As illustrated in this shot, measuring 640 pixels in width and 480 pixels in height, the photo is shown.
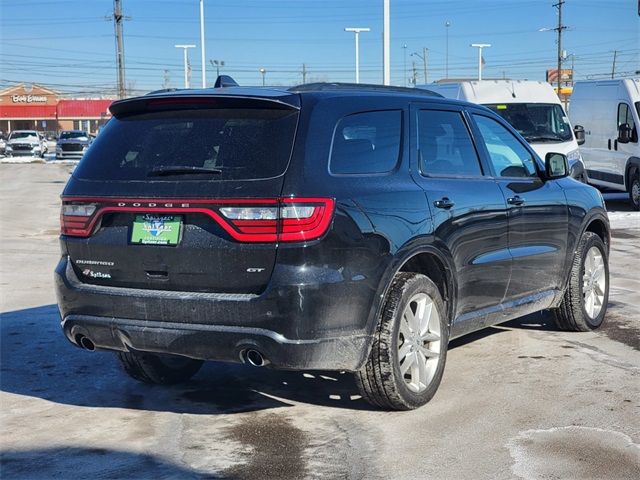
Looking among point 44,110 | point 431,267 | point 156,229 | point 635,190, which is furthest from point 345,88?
point 44,110

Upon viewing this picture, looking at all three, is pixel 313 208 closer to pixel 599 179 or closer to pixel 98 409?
pixel 98 409

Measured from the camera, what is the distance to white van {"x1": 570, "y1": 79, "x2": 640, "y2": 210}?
17781 mm

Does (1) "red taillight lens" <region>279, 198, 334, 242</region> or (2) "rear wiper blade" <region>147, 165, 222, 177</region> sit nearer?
(1) "red taillight lens" <region>279, 198, 334, 242</region>

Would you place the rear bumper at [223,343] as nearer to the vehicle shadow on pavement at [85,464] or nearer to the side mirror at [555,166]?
the vehicle shadow on pavement at [85,464]

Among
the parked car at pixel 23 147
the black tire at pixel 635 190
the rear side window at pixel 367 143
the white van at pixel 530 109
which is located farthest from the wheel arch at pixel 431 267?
the parked car at pixel 23 147

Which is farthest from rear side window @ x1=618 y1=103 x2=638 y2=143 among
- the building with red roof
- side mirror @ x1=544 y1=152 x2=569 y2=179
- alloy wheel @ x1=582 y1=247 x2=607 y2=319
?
the building with red roof

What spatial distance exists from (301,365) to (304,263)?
53cm

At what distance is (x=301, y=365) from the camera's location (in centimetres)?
477

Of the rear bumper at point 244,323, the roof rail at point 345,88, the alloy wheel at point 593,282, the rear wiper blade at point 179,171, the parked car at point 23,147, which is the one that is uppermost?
the roof rail at point 345,88

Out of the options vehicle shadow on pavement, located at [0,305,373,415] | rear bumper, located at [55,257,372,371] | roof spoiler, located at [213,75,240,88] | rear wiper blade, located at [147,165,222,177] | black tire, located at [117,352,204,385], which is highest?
roof spoiler, located at [213,75,240,88]

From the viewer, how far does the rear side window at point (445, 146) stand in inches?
227

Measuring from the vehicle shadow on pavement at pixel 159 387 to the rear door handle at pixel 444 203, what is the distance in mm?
1279

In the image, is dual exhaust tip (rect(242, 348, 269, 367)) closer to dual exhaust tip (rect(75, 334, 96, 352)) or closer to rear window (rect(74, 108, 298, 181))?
rear window (rect(74, 108, 298, 181))

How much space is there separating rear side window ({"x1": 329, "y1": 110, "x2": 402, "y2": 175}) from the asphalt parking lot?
1450 mm
